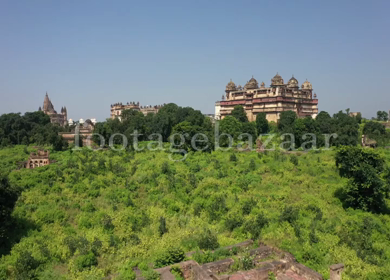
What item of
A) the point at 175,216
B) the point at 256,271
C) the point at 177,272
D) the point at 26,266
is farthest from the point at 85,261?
the point at 256,271

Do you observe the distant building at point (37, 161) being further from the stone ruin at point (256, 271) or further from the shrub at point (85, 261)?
the stone ruin at point (256, 271)

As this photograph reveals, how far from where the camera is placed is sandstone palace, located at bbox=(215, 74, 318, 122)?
52344 mm

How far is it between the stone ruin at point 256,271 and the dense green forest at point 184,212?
530mm

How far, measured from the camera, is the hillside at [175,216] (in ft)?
40.2

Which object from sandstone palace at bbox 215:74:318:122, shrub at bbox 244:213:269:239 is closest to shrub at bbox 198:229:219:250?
shrub at bbox 244:213:269:239

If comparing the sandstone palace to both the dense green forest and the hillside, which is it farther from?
the hillside

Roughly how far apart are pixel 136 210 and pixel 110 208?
1.43 metres

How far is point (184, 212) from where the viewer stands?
1717 centimetres

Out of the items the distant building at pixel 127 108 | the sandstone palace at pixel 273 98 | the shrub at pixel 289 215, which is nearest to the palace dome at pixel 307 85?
the sandstone palace at pixel 273 98

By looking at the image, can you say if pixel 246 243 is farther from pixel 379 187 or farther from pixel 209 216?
pixel 379 187

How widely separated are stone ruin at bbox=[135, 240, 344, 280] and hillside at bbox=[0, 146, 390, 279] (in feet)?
2.54

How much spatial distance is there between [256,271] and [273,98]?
1735 inches
